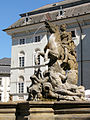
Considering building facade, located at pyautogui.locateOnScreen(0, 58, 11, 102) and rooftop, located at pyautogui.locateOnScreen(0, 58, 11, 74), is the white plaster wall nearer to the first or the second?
building facade, located at pyautogui.locateOnScreen(0, 58, 11, 102)

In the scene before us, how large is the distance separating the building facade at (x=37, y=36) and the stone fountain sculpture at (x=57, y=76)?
21.0m

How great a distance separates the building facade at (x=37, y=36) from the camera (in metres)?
30.8

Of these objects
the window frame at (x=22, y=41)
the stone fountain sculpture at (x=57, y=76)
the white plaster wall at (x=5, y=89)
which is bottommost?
the white plaster wall at (x=5, y=89)

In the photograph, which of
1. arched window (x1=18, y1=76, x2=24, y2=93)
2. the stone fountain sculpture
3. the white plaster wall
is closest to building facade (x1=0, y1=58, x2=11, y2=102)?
the white plaster wall

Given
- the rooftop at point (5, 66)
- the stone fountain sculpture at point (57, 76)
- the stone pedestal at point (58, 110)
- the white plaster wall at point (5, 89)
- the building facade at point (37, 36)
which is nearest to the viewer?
the stone pedestal at point (58, 110)

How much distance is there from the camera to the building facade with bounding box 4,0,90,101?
3080 centimetres

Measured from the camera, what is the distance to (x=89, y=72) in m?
29.5

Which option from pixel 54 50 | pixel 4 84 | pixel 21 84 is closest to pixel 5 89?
pixel 4 84

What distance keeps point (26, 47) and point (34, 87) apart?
87.5 ft

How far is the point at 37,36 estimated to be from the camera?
3475 centimetres

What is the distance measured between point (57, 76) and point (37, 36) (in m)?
26.4

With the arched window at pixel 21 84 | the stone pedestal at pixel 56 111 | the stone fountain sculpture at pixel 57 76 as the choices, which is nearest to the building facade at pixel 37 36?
the arched window at pixel 21 84

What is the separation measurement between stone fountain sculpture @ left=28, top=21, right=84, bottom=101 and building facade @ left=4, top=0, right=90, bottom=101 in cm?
2103

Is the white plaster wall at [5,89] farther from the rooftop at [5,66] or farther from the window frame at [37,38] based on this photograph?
the window frame at [37,38]
